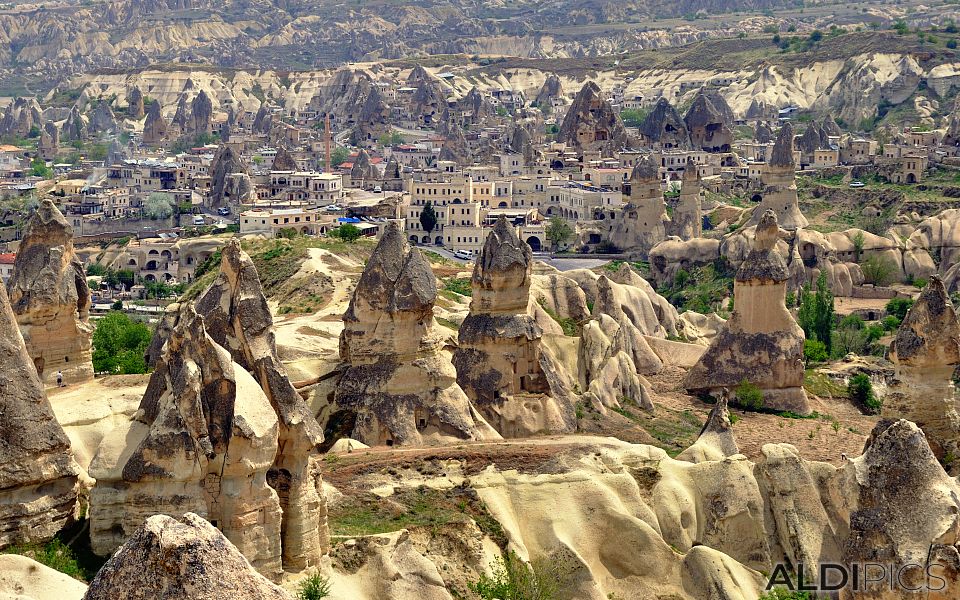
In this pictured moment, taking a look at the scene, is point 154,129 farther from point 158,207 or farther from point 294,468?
point 294,468

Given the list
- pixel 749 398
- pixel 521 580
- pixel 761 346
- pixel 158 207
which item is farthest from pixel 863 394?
pixel 158 207

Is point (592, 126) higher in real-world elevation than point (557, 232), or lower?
higher

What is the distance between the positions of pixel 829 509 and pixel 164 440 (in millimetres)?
12877

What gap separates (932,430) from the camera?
34.8 meters

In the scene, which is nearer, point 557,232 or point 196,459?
point 196,459

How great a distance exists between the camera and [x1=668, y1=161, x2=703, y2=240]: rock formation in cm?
9556

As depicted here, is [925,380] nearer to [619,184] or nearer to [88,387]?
[88,387]

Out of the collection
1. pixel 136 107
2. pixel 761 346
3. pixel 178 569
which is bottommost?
pixel 136 107

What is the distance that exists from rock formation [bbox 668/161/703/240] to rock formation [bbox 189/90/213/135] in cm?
8628

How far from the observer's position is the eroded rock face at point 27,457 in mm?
23688

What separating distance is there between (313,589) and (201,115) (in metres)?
158

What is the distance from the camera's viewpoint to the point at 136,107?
19262cm

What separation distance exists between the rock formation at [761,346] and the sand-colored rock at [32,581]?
27692 millimetres

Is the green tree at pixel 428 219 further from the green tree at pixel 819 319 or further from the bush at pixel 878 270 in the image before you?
the green tree at pixel 819 319
